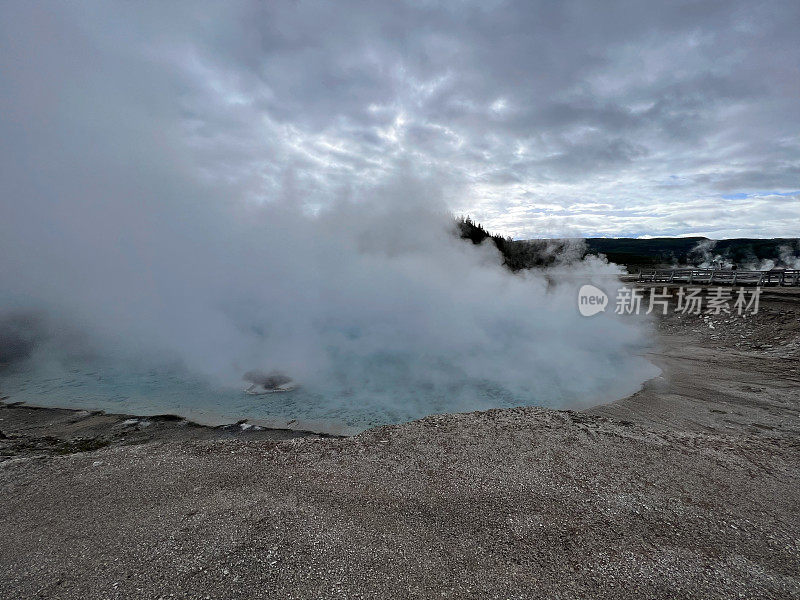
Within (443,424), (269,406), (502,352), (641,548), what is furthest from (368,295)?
(641,548)

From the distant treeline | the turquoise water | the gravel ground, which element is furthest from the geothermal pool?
the distant treeline

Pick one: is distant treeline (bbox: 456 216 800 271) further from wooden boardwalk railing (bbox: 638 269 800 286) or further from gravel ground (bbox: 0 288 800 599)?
gravel ground (bbox: 0 288 800 599)

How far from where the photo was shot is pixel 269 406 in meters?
7.90

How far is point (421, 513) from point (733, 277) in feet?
72.8

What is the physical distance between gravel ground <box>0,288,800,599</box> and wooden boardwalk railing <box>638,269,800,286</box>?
16442 millimetres

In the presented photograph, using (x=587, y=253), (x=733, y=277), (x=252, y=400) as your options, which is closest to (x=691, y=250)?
(x=587, y=253)

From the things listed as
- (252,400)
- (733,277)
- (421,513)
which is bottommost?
(252,400)

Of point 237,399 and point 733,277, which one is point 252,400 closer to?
point 237,399

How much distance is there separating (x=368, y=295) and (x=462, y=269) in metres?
4.83

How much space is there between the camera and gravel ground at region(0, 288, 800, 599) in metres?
3.09

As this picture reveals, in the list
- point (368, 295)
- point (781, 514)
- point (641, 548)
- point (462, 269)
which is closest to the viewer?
point (641, 548)

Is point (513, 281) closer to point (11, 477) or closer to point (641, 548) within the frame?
point (641, 548)

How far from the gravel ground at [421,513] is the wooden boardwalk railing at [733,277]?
16.4 meters

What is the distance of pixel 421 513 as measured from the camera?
393 centimetres
